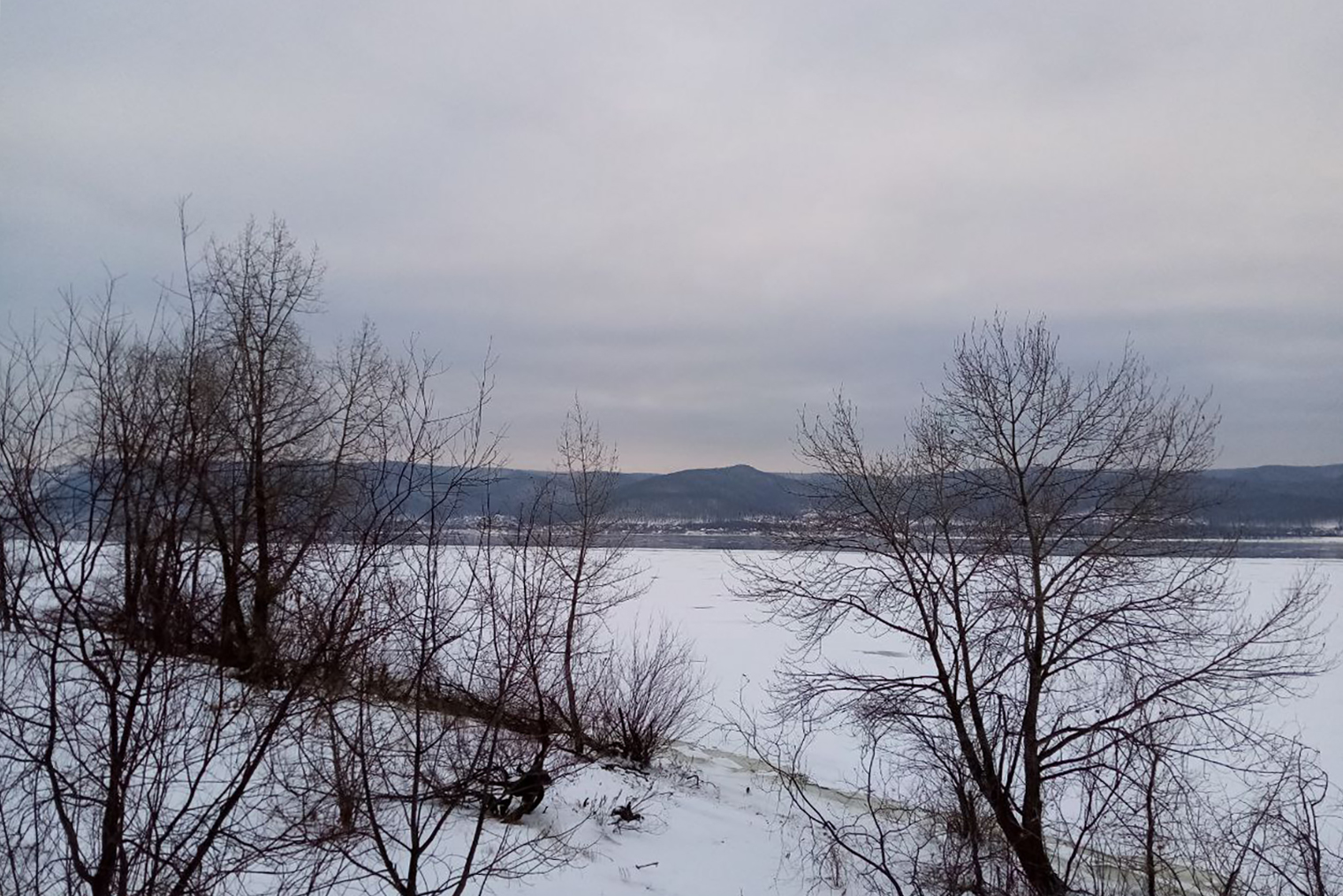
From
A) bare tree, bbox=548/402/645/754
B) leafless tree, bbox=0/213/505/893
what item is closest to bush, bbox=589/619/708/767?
bare tree, bbox=548/402/645/754

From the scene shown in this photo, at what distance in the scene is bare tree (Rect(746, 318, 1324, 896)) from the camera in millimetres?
10984

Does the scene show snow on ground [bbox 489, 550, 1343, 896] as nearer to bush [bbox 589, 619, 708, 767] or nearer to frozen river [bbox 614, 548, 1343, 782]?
frozen river [bbox 614, 548, 1343, 782]

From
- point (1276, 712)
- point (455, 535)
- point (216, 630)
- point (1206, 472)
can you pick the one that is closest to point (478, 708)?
point (455, 535)

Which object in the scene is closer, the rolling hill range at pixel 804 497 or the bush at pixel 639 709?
the rolling hill range at pixel 804 497

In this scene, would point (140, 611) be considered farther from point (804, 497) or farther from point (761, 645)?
point (761, 645)

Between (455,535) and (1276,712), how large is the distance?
23069 mm

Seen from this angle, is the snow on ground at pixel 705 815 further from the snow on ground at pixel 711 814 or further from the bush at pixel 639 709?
the bush at pixel 639 709

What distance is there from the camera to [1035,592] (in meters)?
11.4

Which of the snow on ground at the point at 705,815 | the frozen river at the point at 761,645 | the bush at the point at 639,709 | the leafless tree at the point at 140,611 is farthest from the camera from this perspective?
the frozen river at the point at 761,645

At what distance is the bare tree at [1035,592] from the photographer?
10984 mm

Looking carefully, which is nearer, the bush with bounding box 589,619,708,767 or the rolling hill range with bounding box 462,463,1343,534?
the rolling hill range with bounding box 462,463,1343,534

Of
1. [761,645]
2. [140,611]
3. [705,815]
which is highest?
[140,611]

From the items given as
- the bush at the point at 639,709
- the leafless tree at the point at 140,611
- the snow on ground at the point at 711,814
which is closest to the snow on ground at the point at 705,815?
the snow on ground at the point at 711,814

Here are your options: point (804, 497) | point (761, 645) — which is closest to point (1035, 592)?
point (804, 497)
